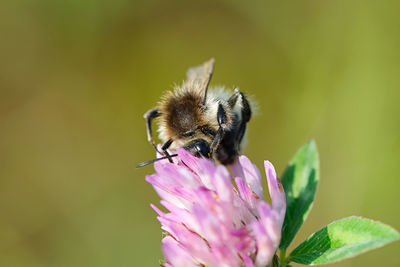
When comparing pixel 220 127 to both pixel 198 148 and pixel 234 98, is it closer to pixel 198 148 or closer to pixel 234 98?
pixel 198 148

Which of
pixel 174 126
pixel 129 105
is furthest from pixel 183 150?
pixel 129 105

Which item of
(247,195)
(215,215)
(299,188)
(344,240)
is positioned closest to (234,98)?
(299,188)

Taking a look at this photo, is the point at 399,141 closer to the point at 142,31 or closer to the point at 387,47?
the point at 387,47

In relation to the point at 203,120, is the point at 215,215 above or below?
below

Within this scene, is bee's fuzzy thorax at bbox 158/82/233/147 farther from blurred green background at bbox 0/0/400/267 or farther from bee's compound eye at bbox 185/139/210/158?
blurred green background at bbox 0/0/400/267

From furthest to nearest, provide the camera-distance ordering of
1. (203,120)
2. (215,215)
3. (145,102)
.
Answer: (145,102) → (203,120) → (215,215)

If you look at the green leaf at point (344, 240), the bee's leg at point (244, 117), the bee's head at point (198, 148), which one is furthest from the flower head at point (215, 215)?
the bee's leg at point (244, 117)
